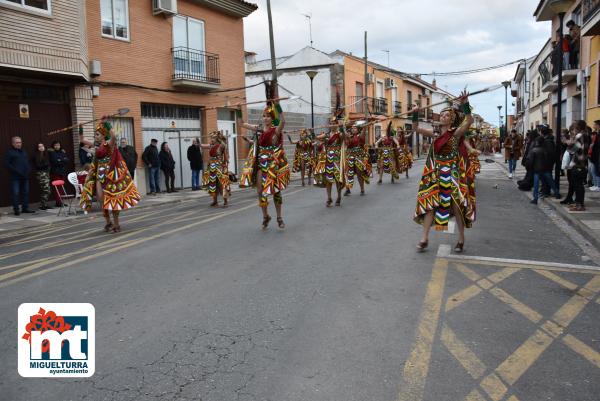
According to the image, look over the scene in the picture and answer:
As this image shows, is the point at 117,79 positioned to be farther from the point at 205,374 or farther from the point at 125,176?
the point at 205,374

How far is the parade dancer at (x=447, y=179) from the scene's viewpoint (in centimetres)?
638

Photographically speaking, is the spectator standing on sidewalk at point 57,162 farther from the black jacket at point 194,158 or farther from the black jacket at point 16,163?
the black jacket at point 194,158

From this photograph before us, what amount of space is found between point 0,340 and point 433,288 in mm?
3751

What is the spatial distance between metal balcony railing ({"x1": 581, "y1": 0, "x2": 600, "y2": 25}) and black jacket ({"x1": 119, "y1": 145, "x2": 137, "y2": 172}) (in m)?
14.0

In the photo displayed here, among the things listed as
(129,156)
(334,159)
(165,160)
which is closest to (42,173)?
(129,156)

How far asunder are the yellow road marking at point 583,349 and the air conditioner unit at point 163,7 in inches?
654

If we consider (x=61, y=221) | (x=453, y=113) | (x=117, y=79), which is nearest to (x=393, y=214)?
(x=453, y=113)

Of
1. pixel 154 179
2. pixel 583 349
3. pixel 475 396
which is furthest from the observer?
pixel 154 179

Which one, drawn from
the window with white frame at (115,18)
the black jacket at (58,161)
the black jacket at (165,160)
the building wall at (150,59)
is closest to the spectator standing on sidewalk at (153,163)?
the black jacket at (165,160)

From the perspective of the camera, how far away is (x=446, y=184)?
21.0 ft

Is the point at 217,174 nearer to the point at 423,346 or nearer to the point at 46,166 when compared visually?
the point at 46,166

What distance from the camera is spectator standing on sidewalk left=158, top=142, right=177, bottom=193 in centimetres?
1700

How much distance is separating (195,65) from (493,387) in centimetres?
1825

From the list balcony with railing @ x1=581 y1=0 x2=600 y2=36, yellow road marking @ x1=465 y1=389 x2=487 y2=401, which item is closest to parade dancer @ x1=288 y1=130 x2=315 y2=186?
balcony with railing @ x1=581 y1=0 x2=600 y2=36
